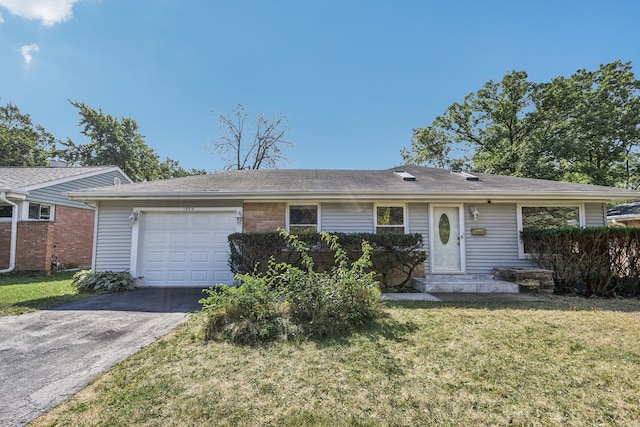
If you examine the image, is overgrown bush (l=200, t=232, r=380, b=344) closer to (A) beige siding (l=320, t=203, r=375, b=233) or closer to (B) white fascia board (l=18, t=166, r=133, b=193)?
(A) beige siding (l=320, t=203, r=375, b=233)

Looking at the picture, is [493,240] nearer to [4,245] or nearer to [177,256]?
[177,256]

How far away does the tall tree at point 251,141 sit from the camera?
2006 centimetres

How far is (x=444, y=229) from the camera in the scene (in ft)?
26.0

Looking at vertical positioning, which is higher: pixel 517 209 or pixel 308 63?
pixel 308 63

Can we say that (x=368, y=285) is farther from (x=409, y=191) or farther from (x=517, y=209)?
(x=517, y=209)

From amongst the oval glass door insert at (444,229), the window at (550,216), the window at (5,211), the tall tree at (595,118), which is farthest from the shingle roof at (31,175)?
the tall tree at (595,118)

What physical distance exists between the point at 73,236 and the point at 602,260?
17360mm

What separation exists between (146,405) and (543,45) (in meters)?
14.3

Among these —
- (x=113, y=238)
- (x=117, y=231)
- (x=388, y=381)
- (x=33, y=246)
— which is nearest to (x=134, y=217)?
(x=117, y=231)

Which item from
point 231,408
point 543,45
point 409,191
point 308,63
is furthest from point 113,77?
point 543,45

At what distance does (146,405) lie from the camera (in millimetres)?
2316

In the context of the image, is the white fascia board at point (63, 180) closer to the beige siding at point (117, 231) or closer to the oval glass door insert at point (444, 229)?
the beige siding at point (117, 231)

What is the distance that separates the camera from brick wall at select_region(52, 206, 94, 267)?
1121 centimetres

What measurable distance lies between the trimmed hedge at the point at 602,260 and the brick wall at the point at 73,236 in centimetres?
1607
